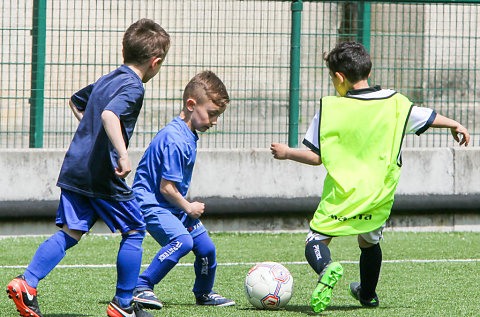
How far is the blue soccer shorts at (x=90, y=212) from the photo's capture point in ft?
13.7

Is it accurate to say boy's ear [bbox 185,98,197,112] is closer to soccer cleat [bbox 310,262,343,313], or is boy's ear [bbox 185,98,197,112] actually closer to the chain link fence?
soccer cleat [bbox 310,262,343,313]

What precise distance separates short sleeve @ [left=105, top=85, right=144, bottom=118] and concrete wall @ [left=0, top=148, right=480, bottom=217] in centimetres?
376

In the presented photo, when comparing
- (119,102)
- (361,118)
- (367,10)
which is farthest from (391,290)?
(367,10)

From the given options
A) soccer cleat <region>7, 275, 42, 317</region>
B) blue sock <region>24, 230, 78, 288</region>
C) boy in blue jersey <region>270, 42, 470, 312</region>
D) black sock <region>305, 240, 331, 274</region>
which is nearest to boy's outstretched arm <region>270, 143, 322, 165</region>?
boy in blue jersey <region>270, 42, 470, 312</region>

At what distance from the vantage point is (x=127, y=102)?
4.07 meters

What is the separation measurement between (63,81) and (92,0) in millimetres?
843

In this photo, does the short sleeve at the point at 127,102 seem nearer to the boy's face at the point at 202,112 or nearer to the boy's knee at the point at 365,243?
the boy's face at the point at 202,112

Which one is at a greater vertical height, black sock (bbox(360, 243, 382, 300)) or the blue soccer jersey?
the blue soccer jersey

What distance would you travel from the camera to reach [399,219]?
838 centimetres

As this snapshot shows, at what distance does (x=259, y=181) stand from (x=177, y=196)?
3.62 metres

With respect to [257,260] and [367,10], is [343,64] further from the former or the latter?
[367,10]

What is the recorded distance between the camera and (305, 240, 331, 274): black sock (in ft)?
14.1

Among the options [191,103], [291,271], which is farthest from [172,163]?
[291,271]

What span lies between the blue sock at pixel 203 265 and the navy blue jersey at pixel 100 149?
2.70 ft
